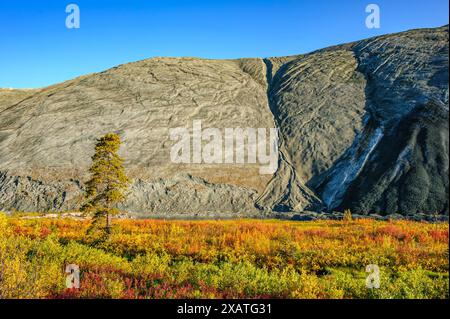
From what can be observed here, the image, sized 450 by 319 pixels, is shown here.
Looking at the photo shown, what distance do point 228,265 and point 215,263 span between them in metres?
1.48

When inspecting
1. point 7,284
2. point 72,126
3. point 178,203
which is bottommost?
point 178,203

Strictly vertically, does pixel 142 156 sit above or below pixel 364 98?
below

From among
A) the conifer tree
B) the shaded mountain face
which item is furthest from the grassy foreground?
the shaded mountain face

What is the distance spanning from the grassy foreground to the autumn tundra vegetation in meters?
0.04

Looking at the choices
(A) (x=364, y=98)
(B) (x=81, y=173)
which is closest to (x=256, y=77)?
(A) (x=364, y=98)

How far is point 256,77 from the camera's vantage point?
72.5 metres

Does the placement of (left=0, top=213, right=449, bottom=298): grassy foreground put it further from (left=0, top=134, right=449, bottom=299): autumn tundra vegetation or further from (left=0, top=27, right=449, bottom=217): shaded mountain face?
(left=0, top=27, right=449, bottom=217): shaded mountain face

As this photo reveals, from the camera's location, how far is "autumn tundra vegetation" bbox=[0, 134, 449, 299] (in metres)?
9.54

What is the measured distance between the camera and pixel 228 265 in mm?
13711

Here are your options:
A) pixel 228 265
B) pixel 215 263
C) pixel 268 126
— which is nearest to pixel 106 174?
pixel 215 263

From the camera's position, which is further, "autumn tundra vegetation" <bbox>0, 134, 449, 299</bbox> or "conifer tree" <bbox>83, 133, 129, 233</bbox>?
"conifer tree" <bbox>83, 133, 129, 233</bbox>

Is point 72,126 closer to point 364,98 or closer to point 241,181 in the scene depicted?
point 241,181

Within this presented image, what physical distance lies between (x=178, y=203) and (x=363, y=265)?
31409mm
